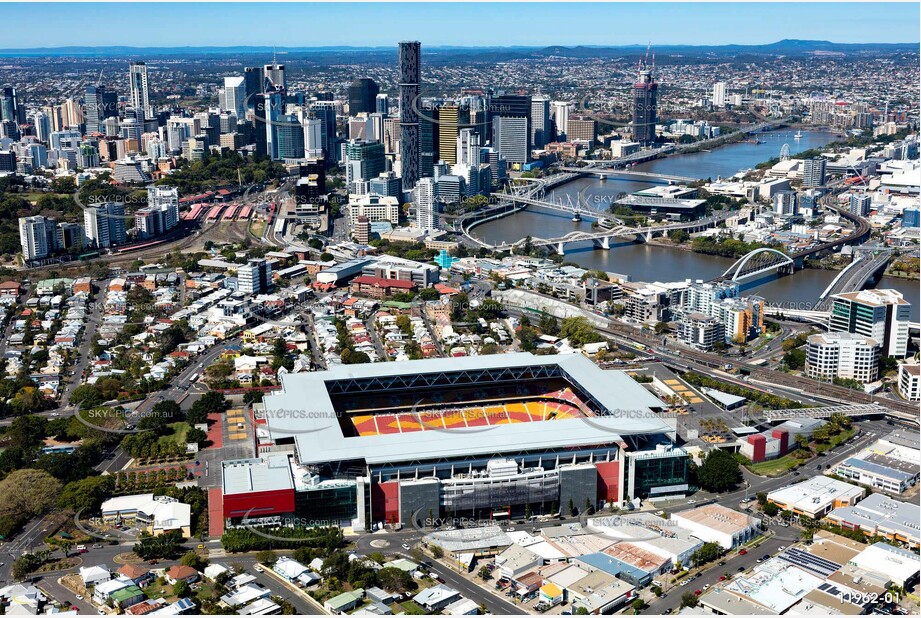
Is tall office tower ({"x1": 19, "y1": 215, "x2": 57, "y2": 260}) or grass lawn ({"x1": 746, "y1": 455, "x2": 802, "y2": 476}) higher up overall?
tall office tower ({"x1": 19, "y1": 215, "x2": 57, "y2": 260})

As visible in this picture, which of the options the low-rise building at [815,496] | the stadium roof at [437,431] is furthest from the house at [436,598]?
the low-rise building at [815,496]

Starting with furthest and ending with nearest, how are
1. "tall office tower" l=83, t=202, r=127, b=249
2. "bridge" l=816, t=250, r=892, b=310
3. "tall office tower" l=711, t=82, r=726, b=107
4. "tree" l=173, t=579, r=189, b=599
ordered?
"tall office tower" l=711, t=82, r=726, b=107, "tall office tower" l=83, t=202, r=127, b=249, "bridge" l=816, t=250, r=892, b=310, "tree" l=173, t=579, r=189, b=599

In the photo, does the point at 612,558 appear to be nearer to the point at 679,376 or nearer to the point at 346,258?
the point at 679,376

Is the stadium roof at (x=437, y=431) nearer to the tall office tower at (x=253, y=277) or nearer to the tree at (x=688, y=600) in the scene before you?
the tree at (x=688, y=600)

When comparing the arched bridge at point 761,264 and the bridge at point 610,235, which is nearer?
the arched bridge at point 761,264

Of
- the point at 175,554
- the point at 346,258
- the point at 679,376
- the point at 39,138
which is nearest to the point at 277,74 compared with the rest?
the point at 39,138

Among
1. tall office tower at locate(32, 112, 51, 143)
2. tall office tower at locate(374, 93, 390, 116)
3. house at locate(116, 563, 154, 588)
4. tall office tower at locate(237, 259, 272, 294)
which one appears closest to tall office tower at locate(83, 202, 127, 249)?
tall office tower at locate(237, 259, 272, 294)

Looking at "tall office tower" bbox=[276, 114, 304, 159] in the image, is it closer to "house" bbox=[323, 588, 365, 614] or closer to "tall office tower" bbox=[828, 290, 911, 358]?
"tall office tower" bbox=[828, 290, 911, 358]
